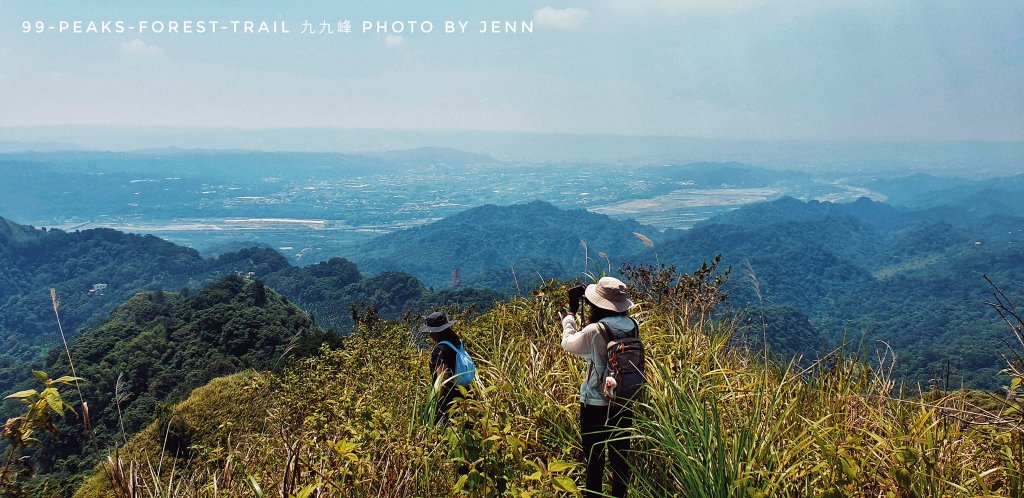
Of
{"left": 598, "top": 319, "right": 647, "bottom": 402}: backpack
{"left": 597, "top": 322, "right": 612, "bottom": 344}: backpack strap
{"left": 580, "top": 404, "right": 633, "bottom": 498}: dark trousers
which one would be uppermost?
{"left": 597, "top": 322, "right": 612, "bottom": 344}: backpack strap

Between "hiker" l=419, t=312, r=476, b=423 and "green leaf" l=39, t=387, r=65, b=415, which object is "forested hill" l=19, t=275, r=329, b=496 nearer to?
"hiker" l=419, t=312, r=476, b=423

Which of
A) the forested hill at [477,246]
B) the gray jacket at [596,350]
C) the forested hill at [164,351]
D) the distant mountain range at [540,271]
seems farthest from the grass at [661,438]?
the forested hill at [477,246]

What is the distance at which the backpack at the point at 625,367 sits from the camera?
10.2 ft

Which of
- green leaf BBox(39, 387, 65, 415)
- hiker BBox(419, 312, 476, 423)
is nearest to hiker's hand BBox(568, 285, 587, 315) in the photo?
→ hiker BBox(419, 312, 476, 423)

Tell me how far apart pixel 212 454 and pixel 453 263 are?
6245 inches

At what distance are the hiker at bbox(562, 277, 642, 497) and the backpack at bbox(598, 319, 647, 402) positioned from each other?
0.05 m

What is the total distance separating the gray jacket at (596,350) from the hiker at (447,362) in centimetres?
113

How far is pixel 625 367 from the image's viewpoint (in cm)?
312

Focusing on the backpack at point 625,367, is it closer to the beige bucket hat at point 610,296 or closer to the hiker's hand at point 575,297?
the beige bucket hat at point 610,296

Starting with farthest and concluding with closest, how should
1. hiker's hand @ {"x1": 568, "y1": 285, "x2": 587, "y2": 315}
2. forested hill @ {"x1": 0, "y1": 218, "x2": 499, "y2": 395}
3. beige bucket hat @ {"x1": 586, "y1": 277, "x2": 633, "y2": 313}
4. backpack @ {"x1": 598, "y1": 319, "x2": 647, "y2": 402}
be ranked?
forested hill @ {"x1": 0, "y1": 218, "x2": 499, "y2": 395} → hiker's hand @ {"x1": 568, "y1": 285, "x2": 587, "y2": 315} → beige bucket hat @ {"x1": 586, "y1": 277, "x2": 633, "y2": 313} → backpack @ {"x1": 598, "y1": 319, "x2": 647, "y2": 402}

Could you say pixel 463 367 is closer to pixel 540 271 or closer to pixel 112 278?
pixel 540 271

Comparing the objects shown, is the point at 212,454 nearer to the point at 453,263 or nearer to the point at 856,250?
the point at 453,263

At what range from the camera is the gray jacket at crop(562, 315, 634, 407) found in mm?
3193

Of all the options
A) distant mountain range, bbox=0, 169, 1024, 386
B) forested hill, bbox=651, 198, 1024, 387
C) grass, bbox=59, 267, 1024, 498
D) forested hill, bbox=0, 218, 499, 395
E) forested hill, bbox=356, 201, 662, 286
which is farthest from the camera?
forested hill, bbox=356, 201, 662, 286
